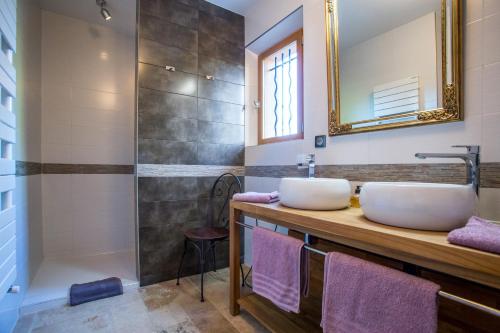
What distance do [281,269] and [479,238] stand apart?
0.83 m

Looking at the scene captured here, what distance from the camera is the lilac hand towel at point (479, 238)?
23.6 inches

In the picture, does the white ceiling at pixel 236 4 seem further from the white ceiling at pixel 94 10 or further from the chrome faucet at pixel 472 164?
the chrome faucet at pixel 472 164

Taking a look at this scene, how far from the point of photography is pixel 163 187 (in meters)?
2.16

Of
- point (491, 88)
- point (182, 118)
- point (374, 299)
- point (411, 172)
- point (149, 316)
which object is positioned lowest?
point (149, 316)

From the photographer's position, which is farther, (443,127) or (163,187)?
(163,187)

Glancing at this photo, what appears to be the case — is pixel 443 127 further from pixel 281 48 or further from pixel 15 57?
pixel 15 57

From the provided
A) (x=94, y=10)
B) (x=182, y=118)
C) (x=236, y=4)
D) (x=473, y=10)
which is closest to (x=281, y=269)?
(x=473, y=10)

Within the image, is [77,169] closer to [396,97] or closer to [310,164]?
[310,164]

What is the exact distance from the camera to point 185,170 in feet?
7.42

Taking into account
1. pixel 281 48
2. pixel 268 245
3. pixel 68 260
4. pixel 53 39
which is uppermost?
pixel 53 39

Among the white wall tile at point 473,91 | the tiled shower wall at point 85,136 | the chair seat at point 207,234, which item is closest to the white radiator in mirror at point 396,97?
the white wall tile at point 473,91

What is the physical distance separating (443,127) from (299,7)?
4.56 ft

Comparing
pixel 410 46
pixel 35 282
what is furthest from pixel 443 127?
pixel 35 282

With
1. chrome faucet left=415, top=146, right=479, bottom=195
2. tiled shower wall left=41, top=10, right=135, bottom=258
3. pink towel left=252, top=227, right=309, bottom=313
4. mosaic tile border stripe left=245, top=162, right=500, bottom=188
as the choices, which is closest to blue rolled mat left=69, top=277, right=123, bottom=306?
tiled shower wall left=41, top=10, right=135, bottom=258
